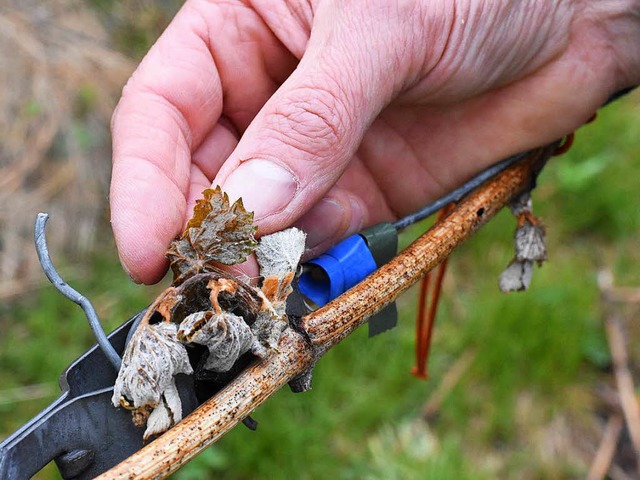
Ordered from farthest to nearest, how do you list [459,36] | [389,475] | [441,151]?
[389,475]
[441,151]
[459,36]

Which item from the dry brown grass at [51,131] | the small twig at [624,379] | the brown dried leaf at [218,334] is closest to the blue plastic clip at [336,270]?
the brown dried leaf at [218,334]

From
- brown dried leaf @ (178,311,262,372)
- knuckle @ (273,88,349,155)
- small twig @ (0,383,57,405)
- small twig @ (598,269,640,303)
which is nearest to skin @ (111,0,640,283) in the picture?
knuckle @ (273,88,349,155)

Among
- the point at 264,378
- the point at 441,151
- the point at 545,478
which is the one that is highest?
the point at 264,378

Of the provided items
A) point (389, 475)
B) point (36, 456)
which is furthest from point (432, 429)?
point (36, 456)

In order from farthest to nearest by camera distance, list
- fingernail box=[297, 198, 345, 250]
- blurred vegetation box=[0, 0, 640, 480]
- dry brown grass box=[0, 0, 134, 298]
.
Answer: dry brown grass box=[0, 0, 134, 298] < blurred vegetation box=[0, 0, 640, 480] < fingernail box=[297, 198, 345, 250]

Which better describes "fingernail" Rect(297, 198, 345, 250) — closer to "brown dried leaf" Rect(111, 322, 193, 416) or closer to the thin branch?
the thin branch

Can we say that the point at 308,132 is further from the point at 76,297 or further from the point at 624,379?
the point at 624,379

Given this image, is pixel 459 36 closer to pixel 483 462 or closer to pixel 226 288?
pixel 226 288
